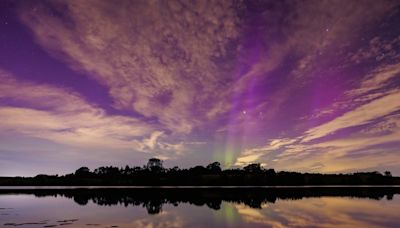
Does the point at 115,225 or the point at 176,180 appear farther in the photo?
the point at 176,180

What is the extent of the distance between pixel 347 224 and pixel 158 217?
15.4 m

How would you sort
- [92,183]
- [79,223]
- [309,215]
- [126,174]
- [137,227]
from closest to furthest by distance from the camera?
[137,227], [79,223], [309,215], [92,183], [126,174]

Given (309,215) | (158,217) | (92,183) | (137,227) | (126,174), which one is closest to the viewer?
(137,227)

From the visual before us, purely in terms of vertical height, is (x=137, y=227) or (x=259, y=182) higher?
(x=259, y=182)

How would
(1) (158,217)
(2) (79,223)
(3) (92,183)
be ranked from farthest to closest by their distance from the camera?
(3) (92,183) → (1) (158,217) → (2) (79,223)

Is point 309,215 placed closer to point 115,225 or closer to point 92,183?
point 115,225

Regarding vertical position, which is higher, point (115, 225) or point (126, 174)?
point (126, 174)

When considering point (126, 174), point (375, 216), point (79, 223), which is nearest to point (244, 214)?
point (375, 216)

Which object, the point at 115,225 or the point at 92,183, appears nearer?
the point at 115,225

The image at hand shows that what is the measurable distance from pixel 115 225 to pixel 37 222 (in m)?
6.87

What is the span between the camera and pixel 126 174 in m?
199

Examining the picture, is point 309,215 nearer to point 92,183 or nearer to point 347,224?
point 347,224

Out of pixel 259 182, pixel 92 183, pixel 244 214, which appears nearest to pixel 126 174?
pixel 92 183

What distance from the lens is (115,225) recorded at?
27688 mm
